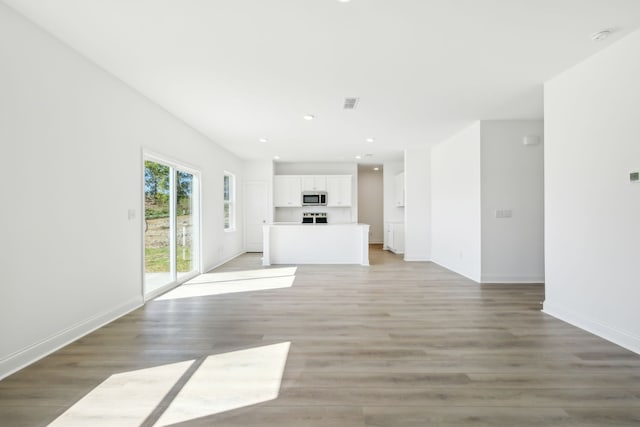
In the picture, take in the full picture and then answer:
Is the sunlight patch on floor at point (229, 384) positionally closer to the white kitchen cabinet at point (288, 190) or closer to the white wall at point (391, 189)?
A: the white kitchen cabinet at point (288, 190)

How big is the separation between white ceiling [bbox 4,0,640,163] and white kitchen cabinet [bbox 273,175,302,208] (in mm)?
4229

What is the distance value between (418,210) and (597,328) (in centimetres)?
458

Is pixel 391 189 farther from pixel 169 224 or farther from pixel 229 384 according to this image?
pixel 229 384

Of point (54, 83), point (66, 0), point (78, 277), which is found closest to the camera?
point (66, 0)

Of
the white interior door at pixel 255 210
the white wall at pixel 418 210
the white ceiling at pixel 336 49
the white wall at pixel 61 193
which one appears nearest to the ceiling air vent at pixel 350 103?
the white ceiling at pixel 336 49

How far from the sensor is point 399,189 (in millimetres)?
8930

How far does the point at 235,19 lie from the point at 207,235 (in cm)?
445

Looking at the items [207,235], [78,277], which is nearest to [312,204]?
[207,235]

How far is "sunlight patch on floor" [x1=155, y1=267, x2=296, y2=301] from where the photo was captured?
14.9 feet

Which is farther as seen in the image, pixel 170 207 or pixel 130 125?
pixel 170 207

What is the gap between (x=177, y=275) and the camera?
16.7ft

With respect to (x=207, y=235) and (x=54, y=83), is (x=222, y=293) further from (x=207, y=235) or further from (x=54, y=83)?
(x=54, y=83)

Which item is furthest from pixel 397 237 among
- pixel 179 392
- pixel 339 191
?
pixel 179 392

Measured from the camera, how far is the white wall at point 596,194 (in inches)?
106
